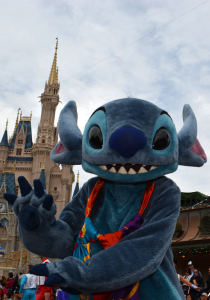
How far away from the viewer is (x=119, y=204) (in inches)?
99.4

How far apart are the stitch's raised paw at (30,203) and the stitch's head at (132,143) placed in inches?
21.8

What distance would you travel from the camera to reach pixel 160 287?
7.22ft

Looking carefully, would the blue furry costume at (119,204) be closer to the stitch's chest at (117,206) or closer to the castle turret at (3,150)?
the stitch's chest at (117,206)

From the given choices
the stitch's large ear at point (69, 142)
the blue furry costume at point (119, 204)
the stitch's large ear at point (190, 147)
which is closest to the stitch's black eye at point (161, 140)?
the blue furry costume at point (119, 204)

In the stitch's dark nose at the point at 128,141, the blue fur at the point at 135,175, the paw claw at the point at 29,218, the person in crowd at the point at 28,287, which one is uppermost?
the stitch's dark nose at the point at 128,141

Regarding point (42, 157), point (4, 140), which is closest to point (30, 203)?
point (42, 157)

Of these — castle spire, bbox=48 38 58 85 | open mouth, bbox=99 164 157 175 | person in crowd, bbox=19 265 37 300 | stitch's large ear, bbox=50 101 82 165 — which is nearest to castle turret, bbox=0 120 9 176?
castle spire, bbox=48 38 58 85

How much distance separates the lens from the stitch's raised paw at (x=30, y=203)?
207 centimetres

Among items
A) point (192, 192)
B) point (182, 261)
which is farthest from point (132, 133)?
point (192, 192)

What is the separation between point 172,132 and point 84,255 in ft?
3.71

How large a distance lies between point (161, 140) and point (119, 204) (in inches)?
23.0

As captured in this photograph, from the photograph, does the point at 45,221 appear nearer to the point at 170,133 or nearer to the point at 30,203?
the point at 30,203

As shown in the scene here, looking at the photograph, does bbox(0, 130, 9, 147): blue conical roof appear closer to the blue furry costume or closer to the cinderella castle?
the cinderella castle

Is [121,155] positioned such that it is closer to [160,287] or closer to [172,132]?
[172,132]
